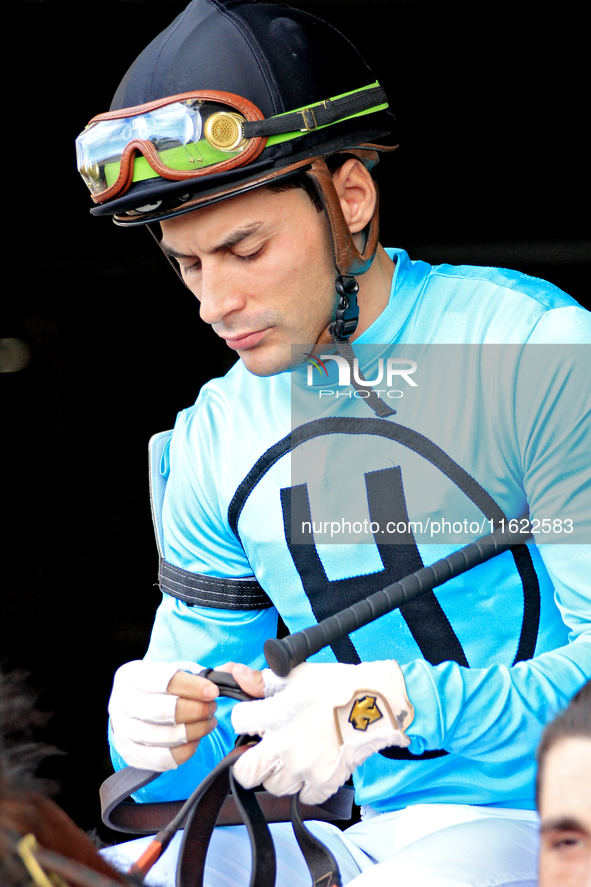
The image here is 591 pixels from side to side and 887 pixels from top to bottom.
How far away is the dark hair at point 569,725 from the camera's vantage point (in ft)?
2.74

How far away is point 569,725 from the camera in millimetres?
849

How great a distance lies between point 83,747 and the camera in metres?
2.47

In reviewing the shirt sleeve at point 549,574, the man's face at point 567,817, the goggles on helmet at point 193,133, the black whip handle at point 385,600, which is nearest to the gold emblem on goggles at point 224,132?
the goggles on helmet at point 193,133

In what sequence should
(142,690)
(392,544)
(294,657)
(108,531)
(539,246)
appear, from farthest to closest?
1. (108,531)
2. (539,246)
3. (392,544)
4. (142,690)
5. (294,657)

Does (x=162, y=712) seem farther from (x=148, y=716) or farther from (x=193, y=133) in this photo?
(x=193, y=133)

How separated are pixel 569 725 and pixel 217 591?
0.71 metres

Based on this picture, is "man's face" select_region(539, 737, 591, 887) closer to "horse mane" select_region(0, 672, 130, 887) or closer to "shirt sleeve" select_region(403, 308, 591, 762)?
"shirt sleeve" select_region(403, 308, 591, 762)

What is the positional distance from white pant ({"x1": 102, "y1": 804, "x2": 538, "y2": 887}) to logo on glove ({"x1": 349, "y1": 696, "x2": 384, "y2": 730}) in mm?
187

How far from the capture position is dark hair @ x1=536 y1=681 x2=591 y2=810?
32.9 inches

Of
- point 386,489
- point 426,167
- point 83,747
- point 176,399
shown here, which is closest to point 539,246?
point 426,167

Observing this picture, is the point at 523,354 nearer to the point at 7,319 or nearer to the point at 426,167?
the point at 426,167

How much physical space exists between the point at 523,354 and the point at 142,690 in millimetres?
711

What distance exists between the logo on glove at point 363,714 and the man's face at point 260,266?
534 mm

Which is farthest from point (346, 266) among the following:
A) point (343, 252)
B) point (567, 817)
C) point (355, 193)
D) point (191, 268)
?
point (567, 817)
